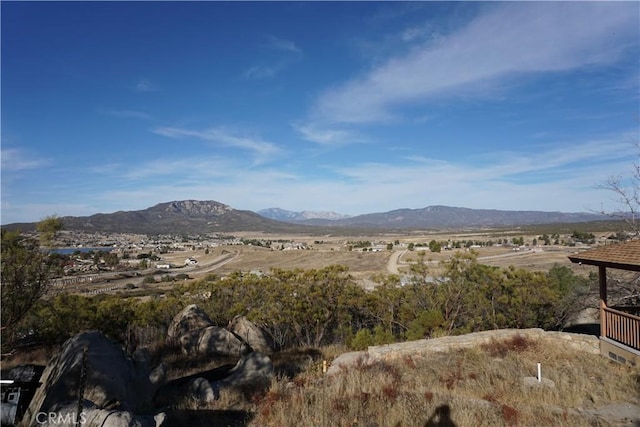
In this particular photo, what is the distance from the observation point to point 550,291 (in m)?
15.1

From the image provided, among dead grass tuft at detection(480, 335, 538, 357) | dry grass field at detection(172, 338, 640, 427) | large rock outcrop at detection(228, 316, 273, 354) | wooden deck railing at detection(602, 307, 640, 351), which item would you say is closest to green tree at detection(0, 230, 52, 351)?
dry grass field at detection(172, 338, 640, 427)

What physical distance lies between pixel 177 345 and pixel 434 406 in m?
8.86

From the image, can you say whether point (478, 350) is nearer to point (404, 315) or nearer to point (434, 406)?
point (404, 315)

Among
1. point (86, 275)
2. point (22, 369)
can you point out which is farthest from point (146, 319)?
point (86, 275)

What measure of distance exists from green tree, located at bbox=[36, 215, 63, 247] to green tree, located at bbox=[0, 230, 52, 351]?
0.22 metres

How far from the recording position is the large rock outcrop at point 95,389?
14.7 feet

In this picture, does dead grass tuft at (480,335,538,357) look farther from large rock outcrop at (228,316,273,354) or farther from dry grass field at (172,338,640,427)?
large rock outcrop at (228,316,273,354)

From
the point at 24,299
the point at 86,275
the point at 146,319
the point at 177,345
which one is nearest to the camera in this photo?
the point at 24,299

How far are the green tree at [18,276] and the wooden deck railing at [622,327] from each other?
1444 centimetres

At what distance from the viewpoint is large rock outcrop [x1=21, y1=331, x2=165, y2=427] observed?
177 inches

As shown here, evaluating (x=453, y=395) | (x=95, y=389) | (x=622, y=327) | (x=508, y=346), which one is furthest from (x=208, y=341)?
(x=622, y=327)

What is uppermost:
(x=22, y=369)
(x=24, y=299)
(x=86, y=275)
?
(x=24, y=299)

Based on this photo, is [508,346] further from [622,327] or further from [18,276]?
[18,276]

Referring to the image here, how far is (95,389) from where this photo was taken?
229 inches
